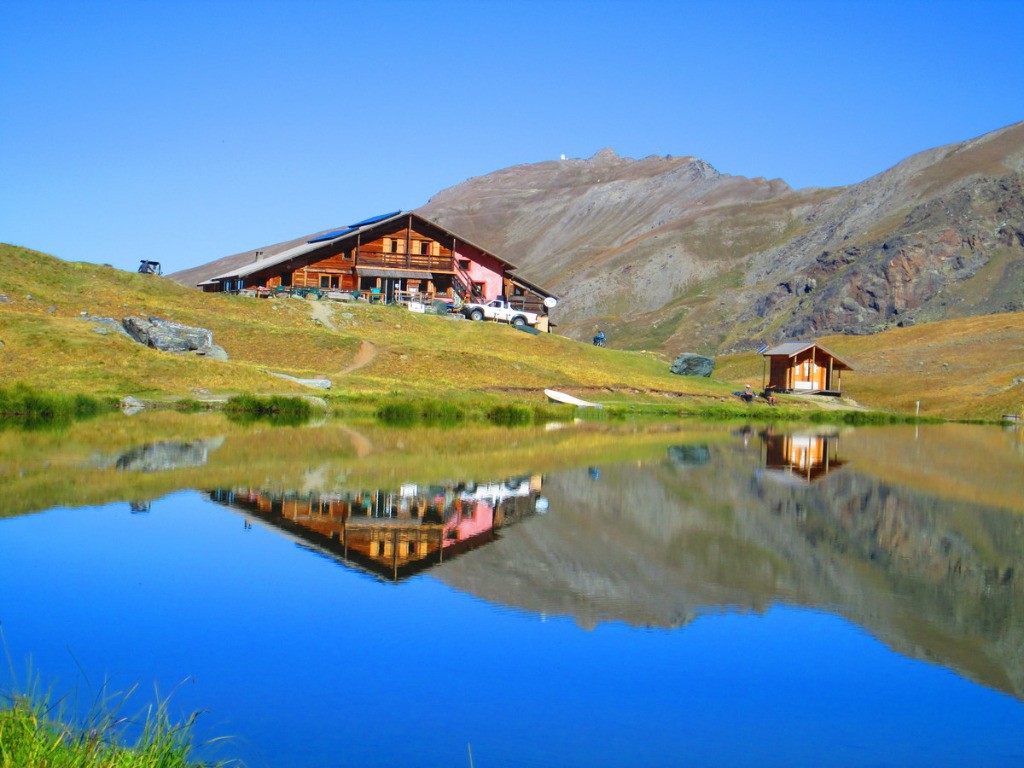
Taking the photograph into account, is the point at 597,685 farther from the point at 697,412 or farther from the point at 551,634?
the point at 697,412

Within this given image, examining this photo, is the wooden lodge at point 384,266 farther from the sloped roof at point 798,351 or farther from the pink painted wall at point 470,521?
the pink painted wall at point 470,521

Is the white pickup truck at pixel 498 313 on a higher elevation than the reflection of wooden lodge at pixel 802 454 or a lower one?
higher

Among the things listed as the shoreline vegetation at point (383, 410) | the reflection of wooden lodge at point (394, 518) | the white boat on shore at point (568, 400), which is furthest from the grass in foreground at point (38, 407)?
the white boat on shore at point (568, 400)

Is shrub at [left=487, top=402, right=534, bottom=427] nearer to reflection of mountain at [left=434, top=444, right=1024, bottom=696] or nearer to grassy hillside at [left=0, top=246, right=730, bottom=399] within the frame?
grassy hillside at [left=0, top=246, right=730, bottom=399]

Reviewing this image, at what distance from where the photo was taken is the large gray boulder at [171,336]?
49406 millimetres

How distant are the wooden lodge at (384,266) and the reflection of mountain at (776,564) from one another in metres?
54.7

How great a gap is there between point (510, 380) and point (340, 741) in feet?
156

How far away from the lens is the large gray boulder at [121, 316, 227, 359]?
49.4 metres

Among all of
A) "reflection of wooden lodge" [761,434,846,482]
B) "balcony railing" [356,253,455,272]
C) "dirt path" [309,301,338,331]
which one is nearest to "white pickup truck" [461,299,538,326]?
"balcony railing" [356,253,455,272]

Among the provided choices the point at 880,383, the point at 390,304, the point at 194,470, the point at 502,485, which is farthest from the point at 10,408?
the point at 880,383

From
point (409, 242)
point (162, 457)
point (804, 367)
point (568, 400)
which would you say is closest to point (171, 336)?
point (568, 400)

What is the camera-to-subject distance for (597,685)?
31.9ft

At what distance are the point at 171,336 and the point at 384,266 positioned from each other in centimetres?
2948

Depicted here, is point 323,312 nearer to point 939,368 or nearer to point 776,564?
point 939,368
